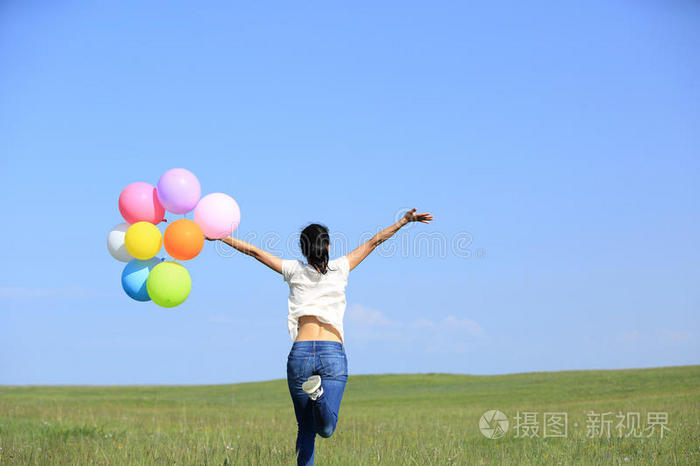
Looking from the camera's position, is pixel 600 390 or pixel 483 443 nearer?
pixel 483 443

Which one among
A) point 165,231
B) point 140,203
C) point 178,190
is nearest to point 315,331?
point 165,231

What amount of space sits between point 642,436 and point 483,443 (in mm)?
2712

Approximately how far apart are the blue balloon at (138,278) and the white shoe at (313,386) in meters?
2.89

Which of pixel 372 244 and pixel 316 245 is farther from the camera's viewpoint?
pixel 372 244

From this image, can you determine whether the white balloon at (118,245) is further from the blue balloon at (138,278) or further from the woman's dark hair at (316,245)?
the woman's dark hair at (316,245)

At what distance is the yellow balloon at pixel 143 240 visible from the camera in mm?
7398

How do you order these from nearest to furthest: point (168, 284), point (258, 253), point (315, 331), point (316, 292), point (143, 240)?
1. point (315, 331)
2. point (316, 292)
3. point (258, 253)
4. point (168, 284)
5. point (143, 240)

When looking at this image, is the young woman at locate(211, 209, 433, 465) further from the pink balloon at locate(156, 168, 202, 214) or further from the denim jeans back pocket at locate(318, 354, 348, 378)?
the pink balloon at locate(156, 168, 202, 214)

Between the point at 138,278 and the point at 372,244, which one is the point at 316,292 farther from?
the point at 138,278

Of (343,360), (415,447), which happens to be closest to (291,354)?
(343,360)

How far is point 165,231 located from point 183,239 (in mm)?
325

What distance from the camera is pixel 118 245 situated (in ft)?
25.8

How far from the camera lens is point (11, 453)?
29.3 feet

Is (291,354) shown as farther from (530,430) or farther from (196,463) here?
(530,430)
